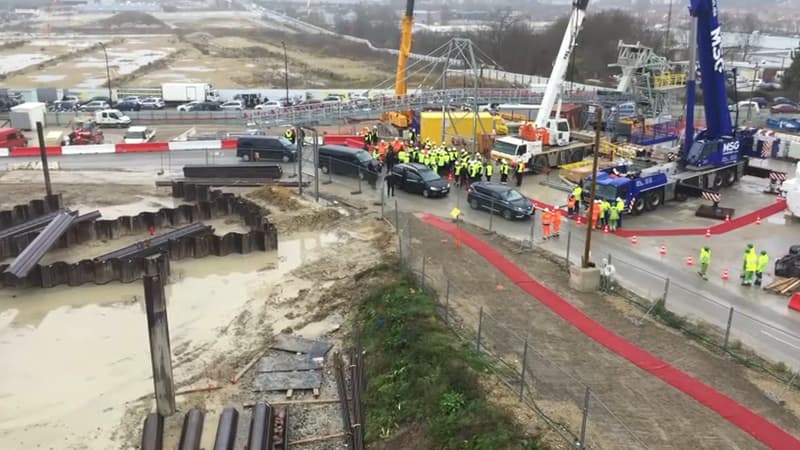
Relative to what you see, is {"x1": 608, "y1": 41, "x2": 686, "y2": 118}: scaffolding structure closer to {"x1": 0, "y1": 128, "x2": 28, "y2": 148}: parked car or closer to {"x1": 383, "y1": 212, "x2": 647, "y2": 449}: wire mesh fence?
{"x1": 383, "y1": 212, "x2": 647, "y2": 449}: wire mesh fence

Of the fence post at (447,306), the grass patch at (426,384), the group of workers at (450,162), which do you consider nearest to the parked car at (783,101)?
the group of workers at (450,162)

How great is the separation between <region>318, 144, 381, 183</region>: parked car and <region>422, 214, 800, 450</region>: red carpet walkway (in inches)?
443

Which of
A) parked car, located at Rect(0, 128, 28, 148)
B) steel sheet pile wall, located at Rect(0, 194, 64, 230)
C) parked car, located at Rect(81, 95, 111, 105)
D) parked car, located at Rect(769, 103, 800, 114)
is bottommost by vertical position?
steel sheet pile wall, located at Rect(0, 194, 64, 230)

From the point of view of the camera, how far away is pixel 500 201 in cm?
2831

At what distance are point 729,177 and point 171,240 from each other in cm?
2644

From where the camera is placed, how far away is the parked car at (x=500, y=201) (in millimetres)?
27875

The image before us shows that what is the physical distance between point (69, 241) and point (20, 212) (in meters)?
3.71

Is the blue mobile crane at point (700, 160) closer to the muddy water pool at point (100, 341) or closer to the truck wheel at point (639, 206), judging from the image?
the truck wheel at point (639, 206)

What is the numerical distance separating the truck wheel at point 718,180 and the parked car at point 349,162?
53.1ft

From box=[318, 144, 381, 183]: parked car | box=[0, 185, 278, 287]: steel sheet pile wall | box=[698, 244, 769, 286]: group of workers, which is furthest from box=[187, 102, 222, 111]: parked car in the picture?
box=[698, 244, 769, 286]: group of workers

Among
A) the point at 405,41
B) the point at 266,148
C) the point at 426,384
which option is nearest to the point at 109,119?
the point at 266,148

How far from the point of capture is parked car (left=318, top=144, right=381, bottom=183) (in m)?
33.6

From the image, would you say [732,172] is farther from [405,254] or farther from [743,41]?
[743,41]

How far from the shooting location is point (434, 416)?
13.7 m
